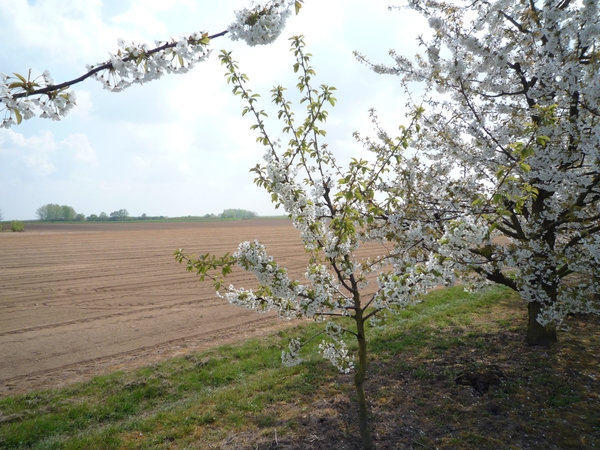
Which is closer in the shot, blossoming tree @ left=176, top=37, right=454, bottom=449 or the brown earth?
blossoming tree @ left=176, top=37, right=454, bottom=449

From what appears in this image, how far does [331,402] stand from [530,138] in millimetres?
4332

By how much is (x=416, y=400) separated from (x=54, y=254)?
2621 cm

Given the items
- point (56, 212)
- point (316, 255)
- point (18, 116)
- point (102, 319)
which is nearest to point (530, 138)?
point (316, 255)

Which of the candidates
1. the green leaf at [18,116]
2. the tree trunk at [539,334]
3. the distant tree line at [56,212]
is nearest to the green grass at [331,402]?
the tree trunk at [539,334]

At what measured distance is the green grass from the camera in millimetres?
4344

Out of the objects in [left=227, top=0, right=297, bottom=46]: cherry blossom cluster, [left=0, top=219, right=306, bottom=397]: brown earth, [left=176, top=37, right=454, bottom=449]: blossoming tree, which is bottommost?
[left=0, top=219, right=306, bottom=397]: brown earth

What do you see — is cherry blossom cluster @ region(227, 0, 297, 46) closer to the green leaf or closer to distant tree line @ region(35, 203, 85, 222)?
the green leaf

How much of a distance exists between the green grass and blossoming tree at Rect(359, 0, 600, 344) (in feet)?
3.20

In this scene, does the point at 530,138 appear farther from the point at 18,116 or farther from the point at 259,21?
the point at 18,116

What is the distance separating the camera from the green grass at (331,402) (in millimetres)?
4344

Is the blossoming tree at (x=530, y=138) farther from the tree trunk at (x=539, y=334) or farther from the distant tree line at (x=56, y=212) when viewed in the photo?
the distant tree line at (x=56, y=212)

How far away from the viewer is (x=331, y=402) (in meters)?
5.21

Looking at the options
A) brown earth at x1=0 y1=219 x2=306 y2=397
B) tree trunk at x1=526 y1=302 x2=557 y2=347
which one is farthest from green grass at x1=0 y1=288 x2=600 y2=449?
brown earth at x1=0 y1=219 x2=306 y2=397

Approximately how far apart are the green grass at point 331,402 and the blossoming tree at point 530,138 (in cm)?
97
